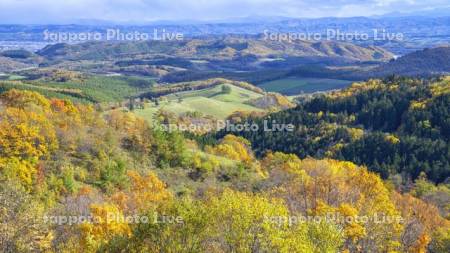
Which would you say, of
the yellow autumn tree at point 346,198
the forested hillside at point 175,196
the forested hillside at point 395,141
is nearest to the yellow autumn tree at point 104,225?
the forested hillside at point 175,196

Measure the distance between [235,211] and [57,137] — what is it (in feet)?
233

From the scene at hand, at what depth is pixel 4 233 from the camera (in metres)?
43.4

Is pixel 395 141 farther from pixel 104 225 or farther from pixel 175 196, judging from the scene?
pixel 104 225

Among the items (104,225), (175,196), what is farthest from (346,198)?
(104,225)

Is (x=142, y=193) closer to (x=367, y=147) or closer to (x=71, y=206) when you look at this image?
(x=71, y=206)

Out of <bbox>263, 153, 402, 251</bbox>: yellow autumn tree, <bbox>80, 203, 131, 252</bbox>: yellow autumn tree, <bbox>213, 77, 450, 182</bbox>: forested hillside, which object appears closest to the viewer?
<bbox>80, 203, 131, 252</bbox>: yellow autumn tree

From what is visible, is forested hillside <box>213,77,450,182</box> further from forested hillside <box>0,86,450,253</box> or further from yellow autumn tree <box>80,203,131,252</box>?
yellow autumn tree <box>80,203,131,252</box>

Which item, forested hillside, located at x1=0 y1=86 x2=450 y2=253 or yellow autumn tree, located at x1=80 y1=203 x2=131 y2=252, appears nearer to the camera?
forested hillside, located at x1=0 y1=86 x2=450 y2=253

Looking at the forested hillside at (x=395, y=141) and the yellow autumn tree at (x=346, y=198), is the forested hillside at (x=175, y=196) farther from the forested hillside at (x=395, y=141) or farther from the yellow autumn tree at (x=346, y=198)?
the forested hillside at (x=395, y=141)

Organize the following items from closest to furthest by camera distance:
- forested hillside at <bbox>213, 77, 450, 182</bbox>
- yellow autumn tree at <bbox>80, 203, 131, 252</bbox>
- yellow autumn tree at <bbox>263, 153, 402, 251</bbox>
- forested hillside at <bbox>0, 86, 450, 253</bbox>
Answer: forested hillside at <bbox>0, 86, 450, 253</bbox>
yellow autumn tree at <bbox>80, 203, 131, 252</bbox>
yellow autumn tree at <bbox>263, 153, 402, 251</bbox>
forested hillside at <bbox>213, 77, 450, 182</bbox>

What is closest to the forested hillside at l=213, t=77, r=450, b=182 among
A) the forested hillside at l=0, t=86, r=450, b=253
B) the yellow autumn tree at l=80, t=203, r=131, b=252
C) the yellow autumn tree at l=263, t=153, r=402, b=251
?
the forested hillside at l=0, t=86, r=450, b=253

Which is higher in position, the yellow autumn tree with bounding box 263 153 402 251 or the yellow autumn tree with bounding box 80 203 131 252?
the yellow autumn tree with bounding box 80 203 131 252

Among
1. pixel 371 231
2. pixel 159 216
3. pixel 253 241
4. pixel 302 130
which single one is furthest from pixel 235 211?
pixel 302 130

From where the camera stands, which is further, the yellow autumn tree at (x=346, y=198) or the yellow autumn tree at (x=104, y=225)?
the yellow autumn tree at (x=346, y=198)
